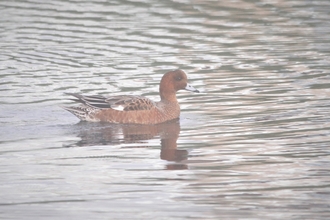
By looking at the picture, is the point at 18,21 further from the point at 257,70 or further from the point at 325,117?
the point at 325,117

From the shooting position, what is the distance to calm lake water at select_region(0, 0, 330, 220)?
808cm

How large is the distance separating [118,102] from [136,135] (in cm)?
114

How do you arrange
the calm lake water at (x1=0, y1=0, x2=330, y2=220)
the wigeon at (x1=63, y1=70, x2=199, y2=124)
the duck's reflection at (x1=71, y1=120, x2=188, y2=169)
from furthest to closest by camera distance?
the wigeon at (x1=63, y1=70, x2=199, y2=124) → the duck's reflection at (x1=71, y1=120, x2=188, y2=169) → the calm lake water at (x1=0, y1=0, x2=330, y2=220)

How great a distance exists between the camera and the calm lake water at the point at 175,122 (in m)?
8.08

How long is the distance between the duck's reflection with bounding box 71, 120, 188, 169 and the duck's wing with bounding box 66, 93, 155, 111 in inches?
10.4

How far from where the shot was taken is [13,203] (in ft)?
26.2

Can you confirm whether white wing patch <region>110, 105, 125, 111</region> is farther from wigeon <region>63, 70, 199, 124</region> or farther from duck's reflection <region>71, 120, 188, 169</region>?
duck's reflection <region>71, 120, 188, 169</region>

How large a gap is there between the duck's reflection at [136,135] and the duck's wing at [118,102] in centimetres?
26

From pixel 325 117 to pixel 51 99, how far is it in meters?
4.20

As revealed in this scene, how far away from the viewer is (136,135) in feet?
38.5

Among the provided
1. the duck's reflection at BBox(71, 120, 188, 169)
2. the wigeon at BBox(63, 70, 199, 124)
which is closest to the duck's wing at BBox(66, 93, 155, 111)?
the wigeon at BBox(63, 70, 199, 124)

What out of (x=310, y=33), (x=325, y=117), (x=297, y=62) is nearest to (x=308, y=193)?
(x=325, y=117)

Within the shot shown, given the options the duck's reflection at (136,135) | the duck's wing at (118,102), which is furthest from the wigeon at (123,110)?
the duck's reflection at (136,135)

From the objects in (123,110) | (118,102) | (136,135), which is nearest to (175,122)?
(123,110)
